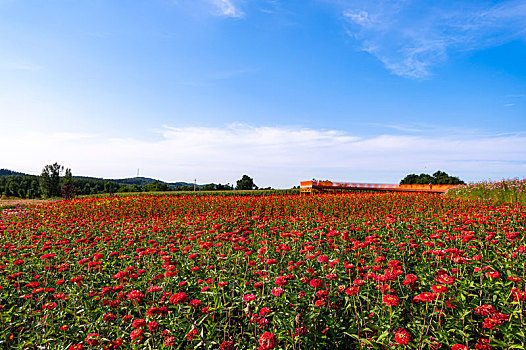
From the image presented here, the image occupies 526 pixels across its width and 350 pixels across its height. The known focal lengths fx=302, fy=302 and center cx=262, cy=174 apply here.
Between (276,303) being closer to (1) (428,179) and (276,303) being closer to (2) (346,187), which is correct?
(2) (346,187)

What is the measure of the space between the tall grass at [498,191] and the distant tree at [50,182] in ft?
204

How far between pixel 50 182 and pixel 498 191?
6585cm

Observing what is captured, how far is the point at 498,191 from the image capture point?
15.8 metres

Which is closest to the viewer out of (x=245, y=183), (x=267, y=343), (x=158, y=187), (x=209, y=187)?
(x=267, y=343)

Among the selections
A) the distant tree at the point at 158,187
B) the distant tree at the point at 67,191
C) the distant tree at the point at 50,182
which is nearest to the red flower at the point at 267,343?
the distant tree at the point at 67,191

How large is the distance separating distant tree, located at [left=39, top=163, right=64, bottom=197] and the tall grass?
62283mm

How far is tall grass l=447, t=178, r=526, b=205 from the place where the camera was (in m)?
14.5

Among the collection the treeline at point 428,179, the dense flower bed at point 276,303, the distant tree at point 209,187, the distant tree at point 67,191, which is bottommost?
the dense flower bed at point 276,303

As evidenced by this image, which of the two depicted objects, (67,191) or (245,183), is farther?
(245,183)

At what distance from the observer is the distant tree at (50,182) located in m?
55.1

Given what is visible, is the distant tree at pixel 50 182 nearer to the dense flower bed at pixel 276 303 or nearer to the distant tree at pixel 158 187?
the distant tree at pixel 158 187

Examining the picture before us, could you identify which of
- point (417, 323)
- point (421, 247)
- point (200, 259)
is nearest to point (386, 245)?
point (421, 247)

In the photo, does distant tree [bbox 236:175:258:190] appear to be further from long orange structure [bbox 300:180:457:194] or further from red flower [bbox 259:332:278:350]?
red flower [bbox 259:332:278:350]

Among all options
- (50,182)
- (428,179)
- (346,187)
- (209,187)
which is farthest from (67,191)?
(428,179)
